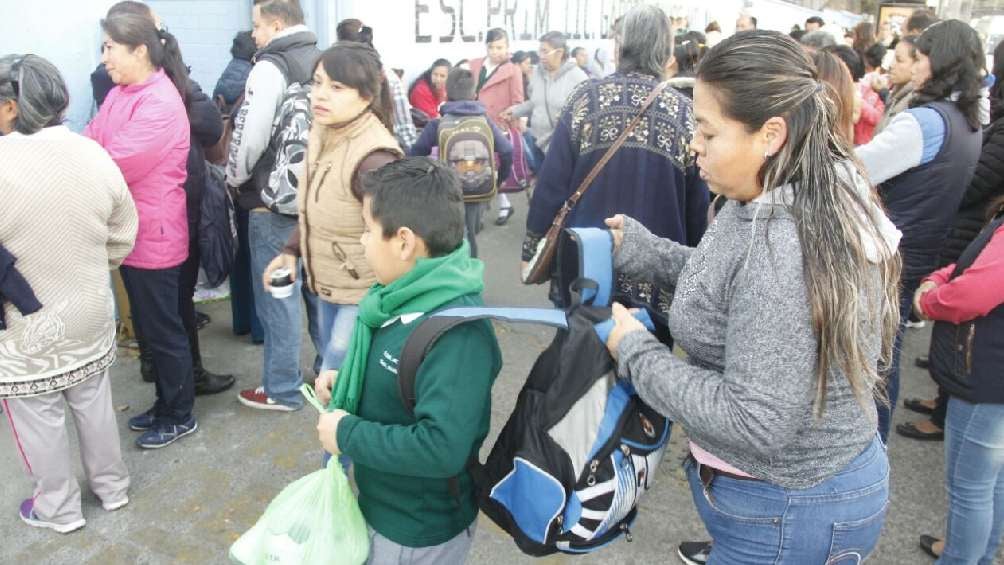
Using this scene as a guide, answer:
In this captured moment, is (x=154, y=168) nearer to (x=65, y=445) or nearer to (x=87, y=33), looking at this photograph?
(x=65, y=445)

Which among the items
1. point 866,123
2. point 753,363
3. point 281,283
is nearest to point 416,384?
point 753,363

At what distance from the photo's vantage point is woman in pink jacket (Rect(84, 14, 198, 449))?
11.2ft

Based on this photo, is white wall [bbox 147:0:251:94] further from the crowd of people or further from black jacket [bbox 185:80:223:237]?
black jacket [bbox 185:80:223:237]

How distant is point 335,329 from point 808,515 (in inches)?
91.6

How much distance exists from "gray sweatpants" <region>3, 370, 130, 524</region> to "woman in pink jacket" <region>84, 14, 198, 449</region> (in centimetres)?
47

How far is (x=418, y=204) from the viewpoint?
189cm

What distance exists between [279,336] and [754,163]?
119 inches

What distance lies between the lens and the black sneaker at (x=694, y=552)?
10.3ft

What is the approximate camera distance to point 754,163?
1.51 meters

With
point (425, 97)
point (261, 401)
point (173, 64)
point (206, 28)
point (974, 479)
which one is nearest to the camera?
point (974, 479)

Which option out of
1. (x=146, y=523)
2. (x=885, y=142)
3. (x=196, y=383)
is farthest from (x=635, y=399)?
(x=196, y=383)

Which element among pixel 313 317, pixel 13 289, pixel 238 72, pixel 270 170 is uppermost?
pixel 238 72

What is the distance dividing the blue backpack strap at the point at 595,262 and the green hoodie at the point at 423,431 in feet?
0.84

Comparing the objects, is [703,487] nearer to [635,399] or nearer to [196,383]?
[635,399]
